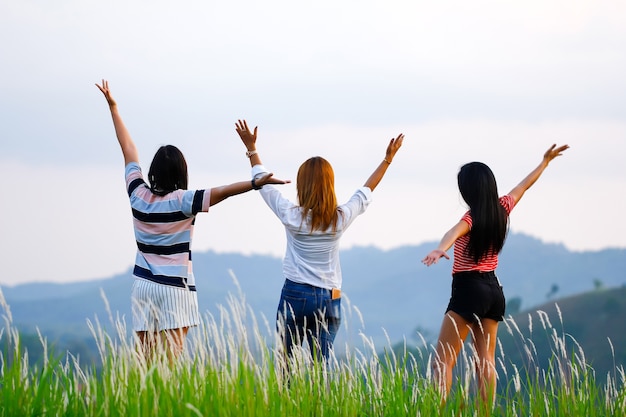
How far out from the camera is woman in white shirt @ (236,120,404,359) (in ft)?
22.9

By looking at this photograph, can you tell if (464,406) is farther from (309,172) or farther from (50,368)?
(50,368)

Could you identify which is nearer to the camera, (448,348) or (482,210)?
(448,348)

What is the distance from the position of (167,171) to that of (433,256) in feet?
7.28

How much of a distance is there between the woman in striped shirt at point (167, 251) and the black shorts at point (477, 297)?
1844 millimetres

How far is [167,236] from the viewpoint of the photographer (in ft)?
22.6

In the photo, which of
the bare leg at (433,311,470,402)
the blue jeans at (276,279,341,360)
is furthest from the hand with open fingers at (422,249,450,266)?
the blue jeans at (276,279,341,360)

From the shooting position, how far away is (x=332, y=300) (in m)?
7.09

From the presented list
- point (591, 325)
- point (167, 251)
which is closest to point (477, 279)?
point (167, 251)

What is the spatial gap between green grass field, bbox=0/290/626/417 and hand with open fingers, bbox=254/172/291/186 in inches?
45.8

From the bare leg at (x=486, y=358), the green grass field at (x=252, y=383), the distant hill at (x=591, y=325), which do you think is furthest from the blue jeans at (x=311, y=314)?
the distant hill at (x=591, y=325)

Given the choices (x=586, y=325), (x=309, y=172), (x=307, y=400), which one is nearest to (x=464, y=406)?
(x=307, y=400)

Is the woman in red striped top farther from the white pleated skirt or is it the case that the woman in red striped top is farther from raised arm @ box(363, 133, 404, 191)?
the white pleated skirt

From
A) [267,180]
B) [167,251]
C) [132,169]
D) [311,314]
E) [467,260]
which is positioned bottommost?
[311,314]

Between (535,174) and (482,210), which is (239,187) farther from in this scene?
(535,174)
